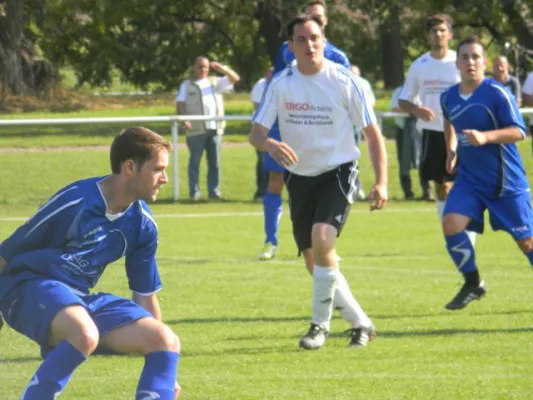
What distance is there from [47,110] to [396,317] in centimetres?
2129

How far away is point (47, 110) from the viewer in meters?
29.8

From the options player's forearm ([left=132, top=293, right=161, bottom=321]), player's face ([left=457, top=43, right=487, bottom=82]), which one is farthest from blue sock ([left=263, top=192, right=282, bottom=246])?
player's forearm ([left=132, top=293, right=161, bottom=321])

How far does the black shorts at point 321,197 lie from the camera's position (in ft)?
27.0

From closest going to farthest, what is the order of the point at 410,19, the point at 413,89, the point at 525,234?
1. the point at 525,234
2. the point at 413,89
3. the point at 410,19

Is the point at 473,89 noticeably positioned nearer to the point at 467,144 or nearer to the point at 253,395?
the point at 467,144

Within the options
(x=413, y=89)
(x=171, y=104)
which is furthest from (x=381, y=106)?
(x=413, y=89)

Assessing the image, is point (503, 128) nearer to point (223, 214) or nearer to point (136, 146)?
point (136, 146)

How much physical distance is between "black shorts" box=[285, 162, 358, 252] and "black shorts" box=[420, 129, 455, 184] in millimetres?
3862

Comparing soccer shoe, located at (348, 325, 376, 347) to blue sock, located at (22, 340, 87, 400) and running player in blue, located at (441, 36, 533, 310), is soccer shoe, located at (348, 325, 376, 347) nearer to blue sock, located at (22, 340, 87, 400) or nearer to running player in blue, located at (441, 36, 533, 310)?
running player in blue, located at (441, 36, 533, 310)

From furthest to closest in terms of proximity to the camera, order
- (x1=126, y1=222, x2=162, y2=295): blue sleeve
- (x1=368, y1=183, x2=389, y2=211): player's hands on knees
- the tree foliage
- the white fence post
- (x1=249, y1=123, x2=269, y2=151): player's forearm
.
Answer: the tree foliage < the white fence post < (x1=249, y1=123, x2=269, y2=151): player's forearm < (x1=368, y1=183, x2=389, y2=211): player's hands on knees < (x1=126, y1=222, x2=162, y2=295): blue sleeve

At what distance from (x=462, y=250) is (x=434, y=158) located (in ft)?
9.56

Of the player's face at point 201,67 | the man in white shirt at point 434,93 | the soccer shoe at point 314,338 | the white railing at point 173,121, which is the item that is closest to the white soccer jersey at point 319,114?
the soccer shoe at point 314,338

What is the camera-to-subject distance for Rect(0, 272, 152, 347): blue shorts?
17.6 ft

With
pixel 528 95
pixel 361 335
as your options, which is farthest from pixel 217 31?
pixel 361 335
